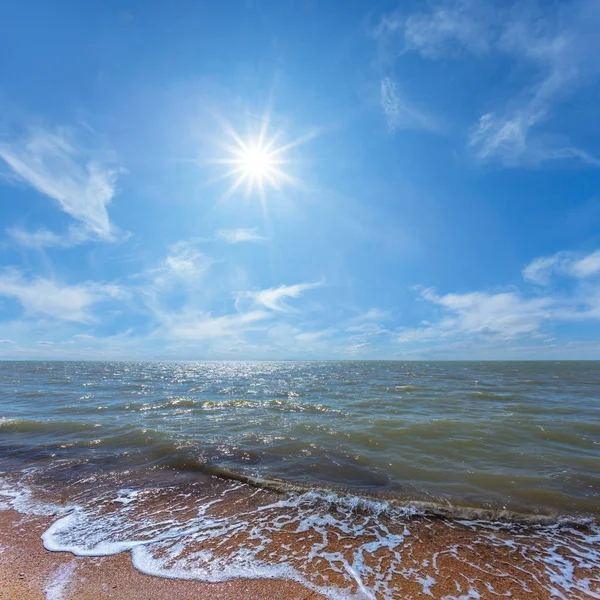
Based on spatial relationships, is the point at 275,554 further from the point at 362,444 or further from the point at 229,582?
the point at 362,444

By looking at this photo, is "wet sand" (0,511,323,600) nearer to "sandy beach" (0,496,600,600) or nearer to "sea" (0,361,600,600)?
"sandy beach" (0,496,600,600)

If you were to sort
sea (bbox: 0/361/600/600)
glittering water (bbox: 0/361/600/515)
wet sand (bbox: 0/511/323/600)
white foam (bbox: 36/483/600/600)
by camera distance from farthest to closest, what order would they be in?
glittering water (bbox: 0/361/600/515) → sea (bbox: 0/361/600/600) → white foam (bbox: 36/483/600/600) → wet sand (bbox: 0/511/323/600)

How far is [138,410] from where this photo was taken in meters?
15.9

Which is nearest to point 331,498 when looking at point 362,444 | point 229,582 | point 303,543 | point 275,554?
point 303,543

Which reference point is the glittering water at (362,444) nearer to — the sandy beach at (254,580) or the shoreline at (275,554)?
the shoreline at (275,554)

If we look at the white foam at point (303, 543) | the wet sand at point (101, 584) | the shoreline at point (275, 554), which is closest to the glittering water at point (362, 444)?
the white foam at point (303, 543)

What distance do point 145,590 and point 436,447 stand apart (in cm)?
887

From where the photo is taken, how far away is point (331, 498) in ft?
21.1

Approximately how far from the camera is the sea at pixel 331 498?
4.21 metres

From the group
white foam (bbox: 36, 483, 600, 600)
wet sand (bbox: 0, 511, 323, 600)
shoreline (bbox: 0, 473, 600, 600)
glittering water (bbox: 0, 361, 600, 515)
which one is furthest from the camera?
glittering water (bbox: 0, 361, 600, 515)

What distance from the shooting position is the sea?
4211mm

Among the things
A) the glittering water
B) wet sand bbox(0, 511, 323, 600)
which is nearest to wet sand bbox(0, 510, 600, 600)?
wet sand bbox(0, 511, 323, 600)

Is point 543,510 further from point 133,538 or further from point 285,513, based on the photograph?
point 133,538

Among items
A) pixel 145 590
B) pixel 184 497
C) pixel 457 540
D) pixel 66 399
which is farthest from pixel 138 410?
pixel 457 540
